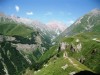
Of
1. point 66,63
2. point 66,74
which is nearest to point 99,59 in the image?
point 66,63

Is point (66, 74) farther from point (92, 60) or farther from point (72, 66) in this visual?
point (92, 60)

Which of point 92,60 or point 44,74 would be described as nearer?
point 44,74

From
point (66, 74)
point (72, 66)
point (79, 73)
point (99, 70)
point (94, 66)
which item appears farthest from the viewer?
point (94, 66)

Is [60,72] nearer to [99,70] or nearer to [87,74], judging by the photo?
[87,74]

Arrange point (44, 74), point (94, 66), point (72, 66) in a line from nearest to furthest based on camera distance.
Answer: point (72, 66) < point (44, 74) < point (94, 66)

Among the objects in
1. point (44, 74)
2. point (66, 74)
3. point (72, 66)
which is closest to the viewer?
point (66, 74)

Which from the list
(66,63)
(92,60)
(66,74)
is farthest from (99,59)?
(66,74)

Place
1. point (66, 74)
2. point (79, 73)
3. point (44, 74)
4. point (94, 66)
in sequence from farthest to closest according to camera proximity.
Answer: point (94, 66)
point (44, 74)
point (66, 74)
point (79, 73)

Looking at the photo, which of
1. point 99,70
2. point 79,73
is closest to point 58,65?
point 79,73

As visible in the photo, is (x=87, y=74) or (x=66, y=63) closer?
(x=87, y=74)
